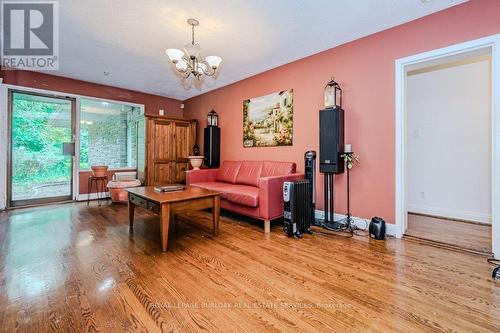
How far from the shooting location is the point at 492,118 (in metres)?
2.25

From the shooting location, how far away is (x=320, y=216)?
11.4ft

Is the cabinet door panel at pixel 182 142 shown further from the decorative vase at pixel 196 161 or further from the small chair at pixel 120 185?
the small chair at pixel 120 185

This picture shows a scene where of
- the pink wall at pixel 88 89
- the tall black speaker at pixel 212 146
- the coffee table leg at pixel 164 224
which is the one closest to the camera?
the coffee table leg at pixel 164 224

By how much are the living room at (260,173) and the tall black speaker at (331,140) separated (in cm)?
2

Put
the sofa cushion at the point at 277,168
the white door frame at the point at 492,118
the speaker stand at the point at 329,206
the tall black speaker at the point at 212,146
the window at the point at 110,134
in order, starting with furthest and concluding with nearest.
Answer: the tall black speaker at the point at 212,146 < the window at the point at 110,134 < the sofa cushion at the point at 277,168 < the speaker stand at the point at 329,206 < the white door frame at the point at 492,118

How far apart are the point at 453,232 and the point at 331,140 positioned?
197 centimetres

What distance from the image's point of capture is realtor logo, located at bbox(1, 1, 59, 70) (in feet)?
8.19

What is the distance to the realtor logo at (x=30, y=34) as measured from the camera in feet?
8.19

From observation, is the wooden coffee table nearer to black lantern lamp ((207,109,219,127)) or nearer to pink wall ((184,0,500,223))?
pink wall ((184,0,500,223))

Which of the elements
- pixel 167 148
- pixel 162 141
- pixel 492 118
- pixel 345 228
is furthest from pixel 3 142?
pixel 492 118

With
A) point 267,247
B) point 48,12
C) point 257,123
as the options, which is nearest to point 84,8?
point 48,12

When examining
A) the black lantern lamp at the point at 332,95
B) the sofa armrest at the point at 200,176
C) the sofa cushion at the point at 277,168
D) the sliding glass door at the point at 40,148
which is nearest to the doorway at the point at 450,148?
the black lantern lamp at the point at 332,95

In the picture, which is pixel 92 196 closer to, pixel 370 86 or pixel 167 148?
pixel 167 148

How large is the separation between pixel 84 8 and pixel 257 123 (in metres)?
2.90
